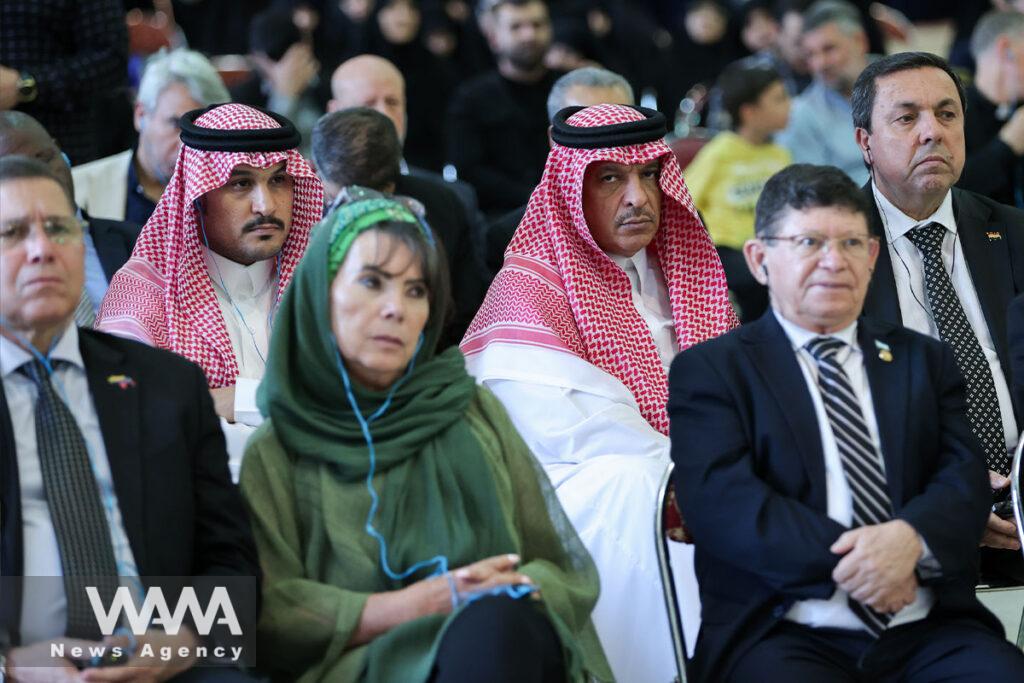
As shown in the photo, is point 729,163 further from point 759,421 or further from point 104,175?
point 759,421

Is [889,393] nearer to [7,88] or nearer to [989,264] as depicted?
[989,264]

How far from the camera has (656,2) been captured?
1014 cm

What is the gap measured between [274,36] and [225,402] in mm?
3747

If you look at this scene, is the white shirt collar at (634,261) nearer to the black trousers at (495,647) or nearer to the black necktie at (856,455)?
the black necktie at (856,455)

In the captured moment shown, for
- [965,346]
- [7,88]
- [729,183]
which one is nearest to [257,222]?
[7,88]

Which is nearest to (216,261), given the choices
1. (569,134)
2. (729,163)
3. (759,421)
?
(569,134)

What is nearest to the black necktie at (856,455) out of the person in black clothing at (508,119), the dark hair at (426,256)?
the dark hair at (426,256)

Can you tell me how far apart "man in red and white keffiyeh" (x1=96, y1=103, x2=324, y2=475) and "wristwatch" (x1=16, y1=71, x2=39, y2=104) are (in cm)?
121

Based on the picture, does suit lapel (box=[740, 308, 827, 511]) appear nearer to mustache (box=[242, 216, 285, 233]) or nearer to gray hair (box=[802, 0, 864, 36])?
mustache (box=[242, 216, 285, 233])

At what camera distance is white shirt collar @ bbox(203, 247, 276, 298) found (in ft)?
13.3

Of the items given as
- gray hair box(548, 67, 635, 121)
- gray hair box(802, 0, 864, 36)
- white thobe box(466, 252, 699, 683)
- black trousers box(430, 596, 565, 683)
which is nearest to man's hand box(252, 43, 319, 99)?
gray hair box(548, 67, 635, 121)

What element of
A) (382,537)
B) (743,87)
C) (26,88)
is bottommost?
(382,537)

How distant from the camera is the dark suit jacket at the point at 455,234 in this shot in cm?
490

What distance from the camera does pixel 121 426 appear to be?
8.85 ft
